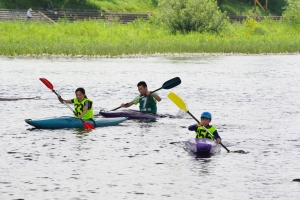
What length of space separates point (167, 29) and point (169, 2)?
185 cm

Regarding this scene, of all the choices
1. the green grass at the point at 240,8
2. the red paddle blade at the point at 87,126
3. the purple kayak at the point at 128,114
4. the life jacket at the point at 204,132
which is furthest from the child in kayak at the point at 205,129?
the green grass at the point at 240,8

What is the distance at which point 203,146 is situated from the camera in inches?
578

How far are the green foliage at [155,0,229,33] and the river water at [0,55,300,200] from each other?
22087 mm

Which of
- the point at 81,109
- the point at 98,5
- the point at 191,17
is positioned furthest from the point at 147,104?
the point at 98,5

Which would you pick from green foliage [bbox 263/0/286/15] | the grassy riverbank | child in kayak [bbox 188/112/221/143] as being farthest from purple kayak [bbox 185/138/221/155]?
green foliage [bbox 263/0/286/15]

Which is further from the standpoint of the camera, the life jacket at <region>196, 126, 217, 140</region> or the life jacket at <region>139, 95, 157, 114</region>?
the life jacket at <region>139, 95, 157, 114</region>

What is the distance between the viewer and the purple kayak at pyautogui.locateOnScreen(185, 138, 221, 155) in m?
14.7

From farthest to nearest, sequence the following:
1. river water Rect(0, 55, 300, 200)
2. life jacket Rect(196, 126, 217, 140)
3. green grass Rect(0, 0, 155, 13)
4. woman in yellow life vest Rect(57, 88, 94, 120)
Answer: green grass Rect(0, 0, 155, 13)
woman in yellow life vest Rect(57, 88, 94, 120)
life jacket Rect(196, 126, 217, 140)
river water Rect(0, 55, 300, 200)

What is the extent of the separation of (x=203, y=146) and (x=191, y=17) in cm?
3974

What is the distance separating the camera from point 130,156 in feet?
49.5

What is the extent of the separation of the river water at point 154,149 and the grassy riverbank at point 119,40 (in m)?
13.3

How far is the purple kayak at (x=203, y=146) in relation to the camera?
1468 cm

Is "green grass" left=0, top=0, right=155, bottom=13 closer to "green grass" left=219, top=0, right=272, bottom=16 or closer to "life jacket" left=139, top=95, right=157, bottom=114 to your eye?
"green grass" left=219, top=0, right=272, bottom=16

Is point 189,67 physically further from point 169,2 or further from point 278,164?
point 278,164
